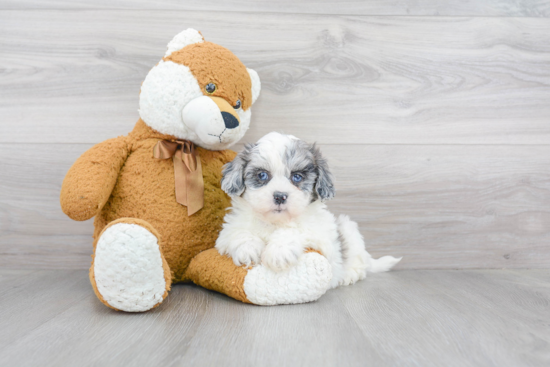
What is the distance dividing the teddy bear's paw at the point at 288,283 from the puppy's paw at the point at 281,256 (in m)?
0.02

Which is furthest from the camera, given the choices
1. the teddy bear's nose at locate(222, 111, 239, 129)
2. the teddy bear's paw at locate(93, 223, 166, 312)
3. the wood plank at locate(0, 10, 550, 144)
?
the wood plank at locate(0, 10, 550, 144)

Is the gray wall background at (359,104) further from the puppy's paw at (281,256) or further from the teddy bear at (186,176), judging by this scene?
the puppy's paw at (281,256)

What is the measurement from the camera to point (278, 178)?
104 cm

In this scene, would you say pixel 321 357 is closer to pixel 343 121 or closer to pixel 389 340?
pixel 389 340

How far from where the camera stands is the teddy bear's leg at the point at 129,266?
2.87 feet

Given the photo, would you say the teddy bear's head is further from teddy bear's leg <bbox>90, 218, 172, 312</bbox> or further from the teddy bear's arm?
teddy bear's leg <bbox>90, 218, 172, 312</bbox>

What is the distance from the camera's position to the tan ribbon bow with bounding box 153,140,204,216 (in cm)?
115

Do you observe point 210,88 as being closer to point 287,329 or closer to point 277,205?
point 277,205

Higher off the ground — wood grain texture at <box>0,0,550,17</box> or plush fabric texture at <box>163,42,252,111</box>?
wood grain texture at <box>0,0,550,17</box>

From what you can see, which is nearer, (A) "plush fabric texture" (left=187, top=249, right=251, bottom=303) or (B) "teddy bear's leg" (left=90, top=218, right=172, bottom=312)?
(B) "teddy bear's leg" (left=90, top=218, right=172, bottom=312)

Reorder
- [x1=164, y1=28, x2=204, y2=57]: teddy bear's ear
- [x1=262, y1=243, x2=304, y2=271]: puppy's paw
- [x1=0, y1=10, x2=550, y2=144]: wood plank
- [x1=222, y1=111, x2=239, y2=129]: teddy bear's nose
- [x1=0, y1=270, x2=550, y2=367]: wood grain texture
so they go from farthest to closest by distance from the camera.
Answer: [x1=0, y1=10, x2=550, y2=144]: wood plank → [x1=164, y1=28, x2=204, y2=57]: teddy bear's ear → [x1=222, y1=111, x2=239, y2=129]: teddy bear's nose → [x1=262, y1=243, x2=304, y2=271]: puppy's paw → [x1=0, y1=270, x2=550, y2=367]: wood grain texture

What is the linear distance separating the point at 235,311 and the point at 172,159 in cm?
49

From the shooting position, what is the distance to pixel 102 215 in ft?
3.88

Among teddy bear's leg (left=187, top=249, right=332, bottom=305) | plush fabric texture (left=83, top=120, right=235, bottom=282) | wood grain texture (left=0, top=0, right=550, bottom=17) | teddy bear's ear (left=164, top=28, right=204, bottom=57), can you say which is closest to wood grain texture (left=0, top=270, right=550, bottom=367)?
teddy bear's leg (left=187, top=249, right=332, bottom=305)
